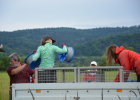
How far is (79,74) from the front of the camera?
7.36 m

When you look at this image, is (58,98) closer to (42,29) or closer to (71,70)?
(71,70)

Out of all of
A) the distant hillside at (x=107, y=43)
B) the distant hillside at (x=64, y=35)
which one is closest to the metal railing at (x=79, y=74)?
the distant hillside at (x=107, y=43)

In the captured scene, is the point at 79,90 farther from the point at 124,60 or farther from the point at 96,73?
the point at 124,60

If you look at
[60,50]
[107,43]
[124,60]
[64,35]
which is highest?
[60,50]

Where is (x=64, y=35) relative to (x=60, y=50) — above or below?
below

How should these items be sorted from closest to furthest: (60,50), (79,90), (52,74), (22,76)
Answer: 1. (79,90)
2. (52,74)
3. (60,50)
4. (22,76)


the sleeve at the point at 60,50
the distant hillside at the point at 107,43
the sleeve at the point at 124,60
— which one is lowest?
the distant hillside at the point at 107,43

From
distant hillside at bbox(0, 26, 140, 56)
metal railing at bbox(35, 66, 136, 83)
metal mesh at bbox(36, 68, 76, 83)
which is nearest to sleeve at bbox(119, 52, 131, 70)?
metal railing at bbox(35, 66, 136, 83)

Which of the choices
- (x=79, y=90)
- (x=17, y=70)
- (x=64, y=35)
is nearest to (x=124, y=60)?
(x=79, y=90)

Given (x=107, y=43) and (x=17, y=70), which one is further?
(x=107, y=43)

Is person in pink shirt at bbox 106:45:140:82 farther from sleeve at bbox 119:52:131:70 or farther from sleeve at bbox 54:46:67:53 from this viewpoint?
sleeve at bbox 54:46:67:53

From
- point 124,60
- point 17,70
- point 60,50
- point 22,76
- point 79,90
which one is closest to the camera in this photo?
point 79,90

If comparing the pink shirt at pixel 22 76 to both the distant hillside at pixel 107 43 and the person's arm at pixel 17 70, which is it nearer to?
the person's arm at pixel 17 70

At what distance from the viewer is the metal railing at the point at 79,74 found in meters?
7.36
